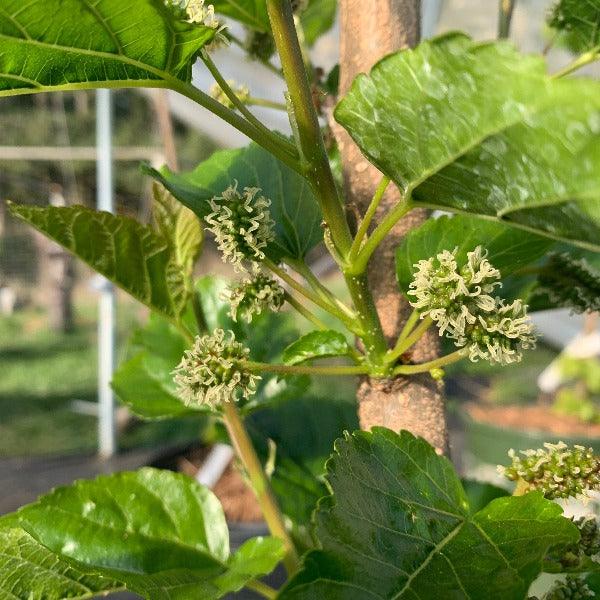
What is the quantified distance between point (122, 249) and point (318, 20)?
27cm

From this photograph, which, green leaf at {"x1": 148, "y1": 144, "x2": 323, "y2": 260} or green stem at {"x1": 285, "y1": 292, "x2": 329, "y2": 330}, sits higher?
green leaf at {"x1": 148, "y1": 144, "x2": 323, "y2": 260}

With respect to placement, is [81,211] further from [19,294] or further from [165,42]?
[19,294]

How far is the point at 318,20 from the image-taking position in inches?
19.7

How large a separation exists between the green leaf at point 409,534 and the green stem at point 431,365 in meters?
0.03

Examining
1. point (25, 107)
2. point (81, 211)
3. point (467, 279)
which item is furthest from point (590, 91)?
point (25, 107)

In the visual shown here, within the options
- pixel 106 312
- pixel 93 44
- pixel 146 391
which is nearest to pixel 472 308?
pixel 93 44

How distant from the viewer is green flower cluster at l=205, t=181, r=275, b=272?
0.25 m

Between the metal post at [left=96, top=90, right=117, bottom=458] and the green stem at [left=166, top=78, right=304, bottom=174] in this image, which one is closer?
the green stem at [left=166, top=78, right=304, bottom=174]

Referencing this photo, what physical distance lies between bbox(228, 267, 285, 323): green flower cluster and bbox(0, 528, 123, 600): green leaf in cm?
13

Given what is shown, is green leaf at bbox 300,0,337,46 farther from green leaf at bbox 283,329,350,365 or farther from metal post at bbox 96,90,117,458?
metal post at bbox 96,90,117,458

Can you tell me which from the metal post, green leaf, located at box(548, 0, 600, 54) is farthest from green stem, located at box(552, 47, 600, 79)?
the metal post

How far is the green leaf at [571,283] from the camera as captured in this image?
31 cm

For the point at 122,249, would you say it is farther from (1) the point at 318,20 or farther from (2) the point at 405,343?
(1) the point at 318,20

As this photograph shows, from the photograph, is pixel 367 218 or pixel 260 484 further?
pixel 260 484
